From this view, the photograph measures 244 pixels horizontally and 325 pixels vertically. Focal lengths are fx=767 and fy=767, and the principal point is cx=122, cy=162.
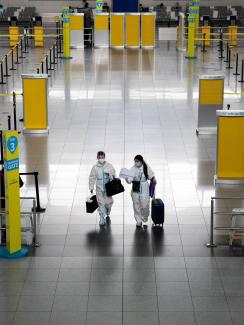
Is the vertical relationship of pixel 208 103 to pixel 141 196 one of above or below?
above

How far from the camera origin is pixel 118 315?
9.07 m

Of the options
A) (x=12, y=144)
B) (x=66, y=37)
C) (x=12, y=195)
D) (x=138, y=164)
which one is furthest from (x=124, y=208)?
(x=66, y=37)

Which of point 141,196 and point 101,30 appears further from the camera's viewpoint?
point 101,30

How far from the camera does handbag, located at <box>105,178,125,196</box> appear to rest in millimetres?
11953

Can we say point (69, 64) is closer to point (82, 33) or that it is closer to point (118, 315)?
point (82, 33)

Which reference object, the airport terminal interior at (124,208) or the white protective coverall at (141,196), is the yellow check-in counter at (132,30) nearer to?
the airport terminal interior at (124,208)

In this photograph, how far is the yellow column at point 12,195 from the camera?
10.6 metres

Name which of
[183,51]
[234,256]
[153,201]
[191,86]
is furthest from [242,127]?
[183,51]

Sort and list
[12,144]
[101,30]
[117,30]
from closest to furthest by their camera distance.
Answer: [12,144]
[117,30]
[101,30]

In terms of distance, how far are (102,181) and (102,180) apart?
2 centimetres

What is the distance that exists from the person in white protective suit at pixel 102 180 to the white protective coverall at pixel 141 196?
386mm

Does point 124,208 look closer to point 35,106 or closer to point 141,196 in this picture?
point 141,196

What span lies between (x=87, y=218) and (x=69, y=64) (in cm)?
1895

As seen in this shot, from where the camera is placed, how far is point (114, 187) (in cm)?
1198
